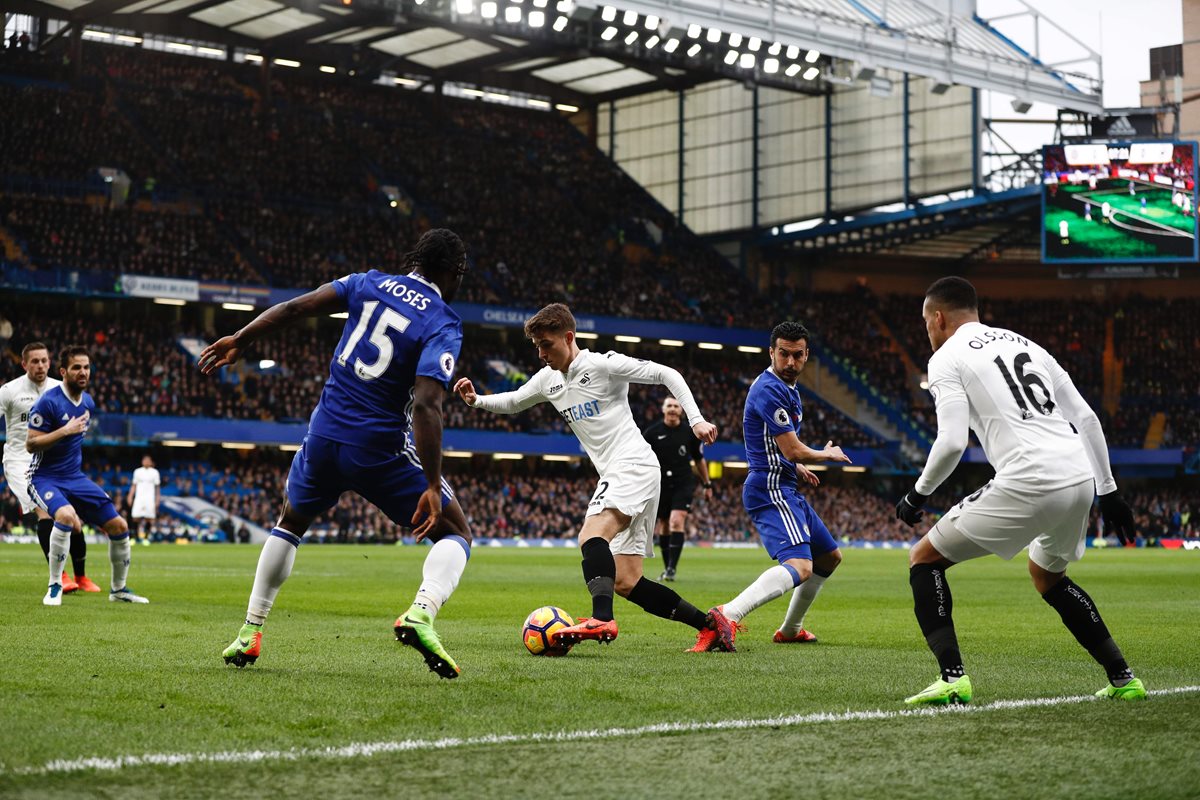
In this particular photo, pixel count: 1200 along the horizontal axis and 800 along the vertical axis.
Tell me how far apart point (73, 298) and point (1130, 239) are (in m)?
35.6

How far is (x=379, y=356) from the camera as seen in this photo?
24.7 ft

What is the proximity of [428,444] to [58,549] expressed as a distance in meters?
7.57

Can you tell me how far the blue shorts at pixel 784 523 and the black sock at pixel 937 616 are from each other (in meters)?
3.28

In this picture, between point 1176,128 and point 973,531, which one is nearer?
point 973,531

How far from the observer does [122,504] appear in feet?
137

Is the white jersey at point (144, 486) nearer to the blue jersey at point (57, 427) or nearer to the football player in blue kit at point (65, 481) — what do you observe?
the football player in blue kit at point (65, 481)

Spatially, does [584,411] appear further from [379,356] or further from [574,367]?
[379,356]

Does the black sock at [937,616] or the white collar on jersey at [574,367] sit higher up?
the white collar on jersey at [574,367]

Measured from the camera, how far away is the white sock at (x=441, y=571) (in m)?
7.29

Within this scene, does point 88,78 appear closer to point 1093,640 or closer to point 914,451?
point 914,451

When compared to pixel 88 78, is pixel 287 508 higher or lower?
lower

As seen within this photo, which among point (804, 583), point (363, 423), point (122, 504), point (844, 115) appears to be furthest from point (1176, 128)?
point (363, 423)

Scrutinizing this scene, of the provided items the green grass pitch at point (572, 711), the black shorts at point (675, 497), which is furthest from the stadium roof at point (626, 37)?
the green grass pitch at point (572, 711)

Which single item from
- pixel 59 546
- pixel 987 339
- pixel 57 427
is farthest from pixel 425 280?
pixel 59 546
